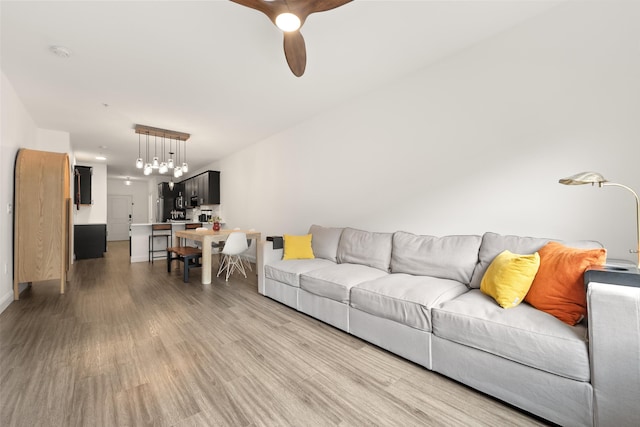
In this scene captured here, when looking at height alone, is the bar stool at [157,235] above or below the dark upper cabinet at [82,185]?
below

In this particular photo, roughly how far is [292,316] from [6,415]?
200 cm

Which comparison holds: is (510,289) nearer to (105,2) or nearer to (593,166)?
(593,166)

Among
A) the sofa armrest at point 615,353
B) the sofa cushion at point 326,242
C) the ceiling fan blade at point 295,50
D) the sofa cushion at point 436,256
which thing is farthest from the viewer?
the sofa cushion at point 326,242

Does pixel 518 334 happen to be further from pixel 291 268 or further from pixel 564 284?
pixel 291 268

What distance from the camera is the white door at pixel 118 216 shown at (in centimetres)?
1076

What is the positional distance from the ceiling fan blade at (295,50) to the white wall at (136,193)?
11706 mm

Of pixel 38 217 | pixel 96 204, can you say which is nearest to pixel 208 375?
pixel 38 217

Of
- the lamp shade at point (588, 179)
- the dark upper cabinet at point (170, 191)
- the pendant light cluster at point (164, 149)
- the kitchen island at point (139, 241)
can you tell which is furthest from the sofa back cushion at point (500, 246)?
the dark upper cabinet at point (170, 191)

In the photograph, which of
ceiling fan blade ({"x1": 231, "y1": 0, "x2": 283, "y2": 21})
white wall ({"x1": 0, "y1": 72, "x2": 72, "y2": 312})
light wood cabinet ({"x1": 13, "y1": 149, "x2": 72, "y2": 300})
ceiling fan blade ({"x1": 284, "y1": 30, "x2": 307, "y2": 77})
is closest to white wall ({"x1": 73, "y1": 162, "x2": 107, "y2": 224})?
white wall ({"x1": 0, "y1": 72, "x2": 72, "y2": 312})

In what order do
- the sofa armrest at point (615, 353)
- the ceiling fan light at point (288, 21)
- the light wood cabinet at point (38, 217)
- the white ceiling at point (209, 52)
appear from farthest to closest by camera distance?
the light wood cabinet at point (38, 217)
the white ceiling at point (209, 52)
the ceiling fan light at point (288, 21)
the sofa armrest at point (615, 353)

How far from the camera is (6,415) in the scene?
1.46 m

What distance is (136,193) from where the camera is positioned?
11.3 metres

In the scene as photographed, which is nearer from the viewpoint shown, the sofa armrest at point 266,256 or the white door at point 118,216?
the sofa armrest at point 266,256

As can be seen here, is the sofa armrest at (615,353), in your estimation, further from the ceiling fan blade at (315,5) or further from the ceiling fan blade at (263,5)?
the ceiling fan blade at (263,5)
